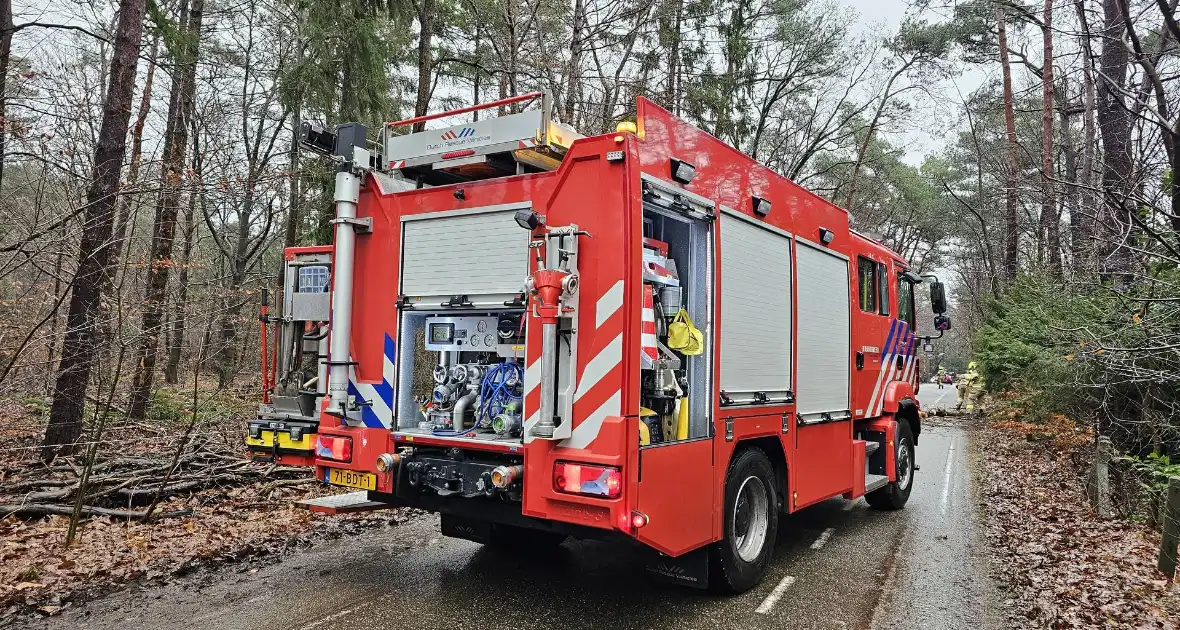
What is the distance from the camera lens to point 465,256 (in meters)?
4.66

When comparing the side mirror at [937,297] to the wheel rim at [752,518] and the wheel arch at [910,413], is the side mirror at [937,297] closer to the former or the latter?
the wheel arch at [910,413]

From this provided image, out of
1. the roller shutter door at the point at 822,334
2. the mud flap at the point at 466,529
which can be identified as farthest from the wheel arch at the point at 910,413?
the mud flap at the point at 466,529

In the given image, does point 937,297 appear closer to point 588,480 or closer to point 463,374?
point 463,374

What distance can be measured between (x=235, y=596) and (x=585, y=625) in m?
2.36

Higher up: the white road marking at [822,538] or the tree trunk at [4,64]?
the tree trunk at [4,64]

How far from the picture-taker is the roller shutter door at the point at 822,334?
6.01 meters

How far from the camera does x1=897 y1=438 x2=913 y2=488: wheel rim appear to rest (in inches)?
321

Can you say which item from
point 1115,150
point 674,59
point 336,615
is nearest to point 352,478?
point 336,615

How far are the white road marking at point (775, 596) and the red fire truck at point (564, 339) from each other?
0.62 ft

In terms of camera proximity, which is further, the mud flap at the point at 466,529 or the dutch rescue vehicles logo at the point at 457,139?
the mud flap at the point at 466,529

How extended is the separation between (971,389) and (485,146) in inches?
928

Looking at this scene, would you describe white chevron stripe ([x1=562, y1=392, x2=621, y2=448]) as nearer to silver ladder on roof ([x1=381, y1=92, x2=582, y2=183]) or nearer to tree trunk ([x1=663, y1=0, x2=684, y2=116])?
silver ladder on roof ([x1=381, y1=92, x2=582, y2=183])

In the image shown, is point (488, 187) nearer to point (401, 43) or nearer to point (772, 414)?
point (772, 414)

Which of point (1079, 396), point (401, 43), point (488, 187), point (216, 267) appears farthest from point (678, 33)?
point (488, 187)
